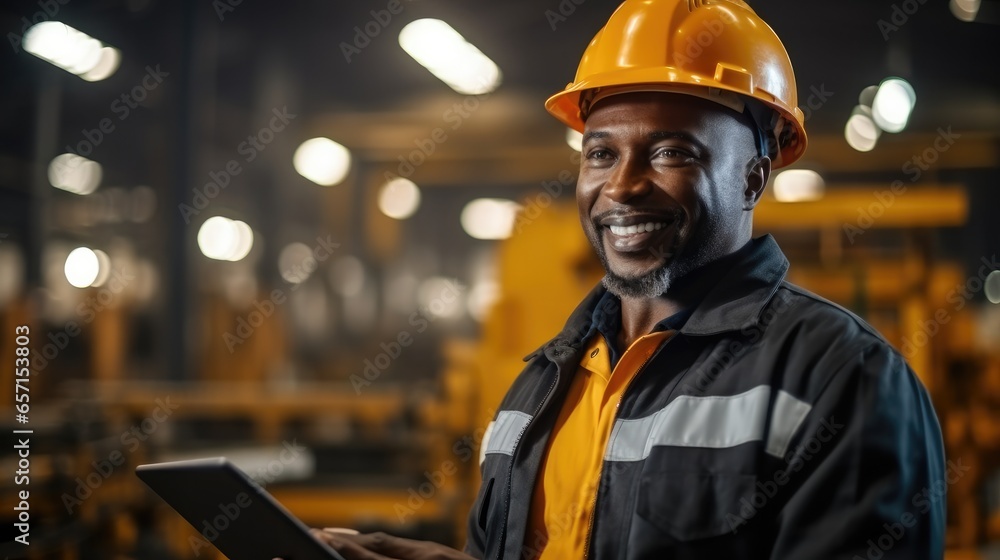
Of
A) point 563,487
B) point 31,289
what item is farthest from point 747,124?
point 31,289

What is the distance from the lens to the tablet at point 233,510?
149 cm

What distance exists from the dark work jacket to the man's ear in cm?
17

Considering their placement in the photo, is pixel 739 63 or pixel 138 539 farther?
pixel 138 539

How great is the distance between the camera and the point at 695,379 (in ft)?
5.42

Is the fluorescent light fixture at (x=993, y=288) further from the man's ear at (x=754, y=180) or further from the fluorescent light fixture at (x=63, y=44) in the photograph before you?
the man's ear at (x=754, y=180)

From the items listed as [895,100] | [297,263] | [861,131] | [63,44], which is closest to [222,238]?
[297,263]

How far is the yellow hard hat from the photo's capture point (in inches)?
73.2

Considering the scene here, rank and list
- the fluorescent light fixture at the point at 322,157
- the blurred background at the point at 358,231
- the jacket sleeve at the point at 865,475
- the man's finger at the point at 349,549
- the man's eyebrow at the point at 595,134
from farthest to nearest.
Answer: the fluorescent light fixture at the point at 322,157 < the blurred background at the point at 358,231 < the man's eyebrow at the point at 595,134 < the man's finger at the point at 349,549 < the jacket sleeve at the point at 865,475

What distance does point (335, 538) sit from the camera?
163 centimetres

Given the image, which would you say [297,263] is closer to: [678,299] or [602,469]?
[678,299]

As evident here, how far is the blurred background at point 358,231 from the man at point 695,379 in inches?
109

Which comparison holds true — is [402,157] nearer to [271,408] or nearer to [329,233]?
[329,233]

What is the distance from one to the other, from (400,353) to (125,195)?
7487 millimetres

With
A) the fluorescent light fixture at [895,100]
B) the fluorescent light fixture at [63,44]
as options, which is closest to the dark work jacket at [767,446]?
the fluorescent light fixture at [895,100]
